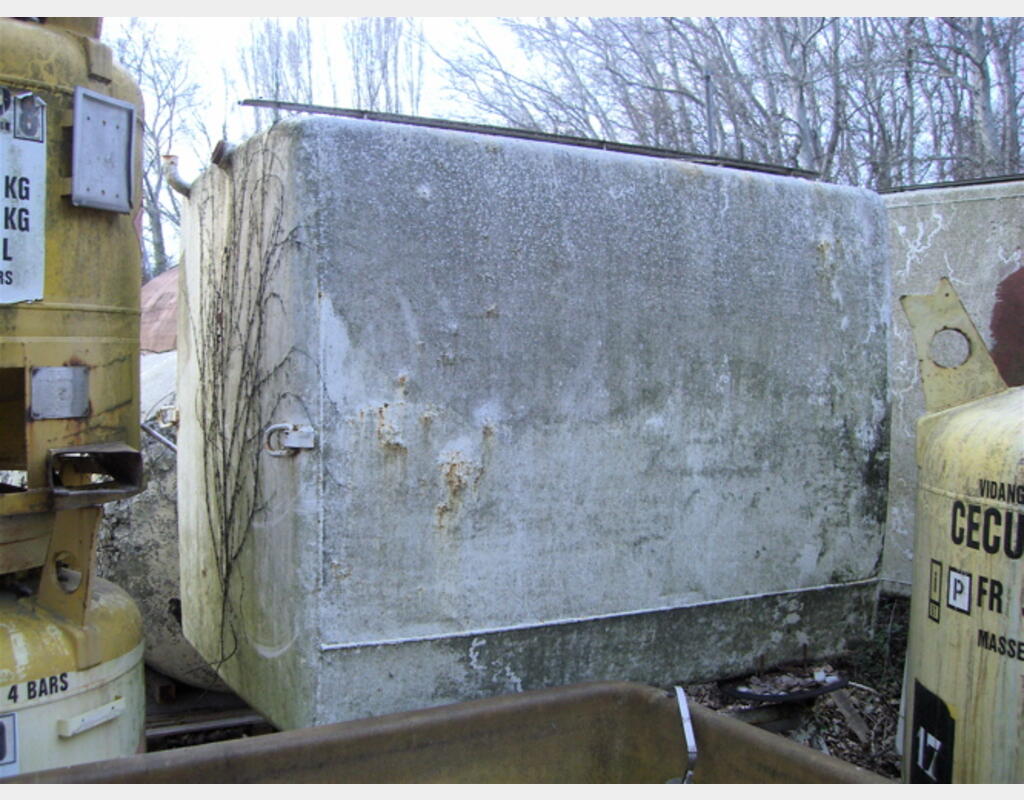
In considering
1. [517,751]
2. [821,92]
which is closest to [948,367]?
[517,751]

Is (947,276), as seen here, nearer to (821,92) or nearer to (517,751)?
(517,751)

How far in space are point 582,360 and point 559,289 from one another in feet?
0.85

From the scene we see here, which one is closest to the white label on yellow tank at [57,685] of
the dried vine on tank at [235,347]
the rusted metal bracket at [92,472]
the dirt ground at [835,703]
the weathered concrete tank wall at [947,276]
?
the dried vine on tank at [235,347]

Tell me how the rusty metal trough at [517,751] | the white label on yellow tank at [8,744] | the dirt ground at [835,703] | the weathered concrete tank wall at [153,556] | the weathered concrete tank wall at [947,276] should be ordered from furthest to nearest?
the weathered concrete tank wall at [947,276] → the weathered concrete tank wall at [153,556] → the dirt ground at [835,703] → the white label on yellow tank at [8,744] → the rusty metal trough at [517,751]

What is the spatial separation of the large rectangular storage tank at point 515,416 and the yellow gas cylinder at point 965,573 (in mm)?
598

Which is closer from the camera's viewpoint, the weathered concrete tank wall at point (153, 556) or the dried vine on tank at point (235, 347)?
the dried vine on tank at point (235, 347)

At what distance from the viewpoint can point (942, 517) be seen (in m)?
3.12

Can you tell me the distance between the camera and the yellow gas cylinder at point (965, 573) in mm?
2801

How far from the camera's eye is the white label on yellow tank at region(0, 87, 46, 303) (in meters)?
3.06

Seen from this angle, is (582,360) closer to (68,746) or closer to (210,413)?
(210,413)

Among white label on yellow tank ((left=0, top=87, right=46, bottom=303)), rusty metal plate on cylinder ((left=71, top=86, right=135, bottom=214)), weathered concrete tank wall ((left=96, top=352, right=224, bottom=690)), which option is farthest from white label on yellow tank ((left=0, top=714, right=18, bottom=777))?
weathered concrete tank wall ((left=96, top=352, right=224, bottom=690))

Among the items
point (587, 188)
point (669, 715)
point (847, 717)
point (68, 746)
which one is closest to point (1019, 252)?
point (847, 717)

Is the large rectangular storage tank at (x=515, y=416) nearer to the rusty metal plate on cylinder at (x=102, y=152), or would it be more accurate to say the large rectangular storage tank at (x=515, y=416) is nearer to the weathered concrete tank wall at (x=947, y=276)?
the rusty metal plate on cylinder at (x=102, y=152)

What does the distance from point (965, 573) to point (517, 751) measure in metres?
1.47
